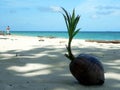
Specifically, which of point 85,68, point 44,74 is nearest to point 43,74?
point 44,74

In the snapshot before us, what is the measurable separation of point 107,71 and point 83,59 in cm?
93

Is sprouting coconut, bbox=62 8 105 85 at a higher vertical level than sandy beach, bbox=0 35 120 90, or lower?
higher

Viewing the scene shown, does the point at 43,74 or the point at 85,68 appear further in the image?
the point at 43,74

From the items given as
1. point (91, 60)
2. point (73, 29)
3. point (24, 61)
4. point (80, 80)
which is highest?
point (73, 29)

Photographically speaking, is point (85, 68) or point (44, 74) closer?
point (85, 68)

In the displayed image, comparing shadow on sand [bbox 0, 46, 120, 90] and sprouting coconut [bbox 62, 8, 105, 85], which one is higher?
sprouting coconut [bbox 62, 8, 105, 85]

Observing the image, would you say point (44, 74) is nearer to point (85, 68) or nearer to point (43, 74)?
point (43, 74)

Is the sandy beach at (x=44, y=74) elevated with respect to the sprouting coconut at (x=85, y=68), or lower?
lower

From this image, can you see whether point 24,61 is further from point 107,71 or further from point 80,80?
point 80,80

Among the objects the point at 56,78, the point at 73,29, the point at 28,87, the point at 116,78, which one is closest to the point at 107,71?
the point at 116,78

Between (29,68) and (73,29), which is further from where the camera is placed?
(29,68)

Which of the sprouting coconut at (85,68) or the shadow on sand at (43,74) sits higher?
the sprouting coconut at (85,68)

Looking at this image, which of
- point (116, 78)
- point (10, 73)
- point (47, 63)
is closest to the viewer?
point (116, 78)

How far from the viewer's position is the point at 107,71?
431cm
